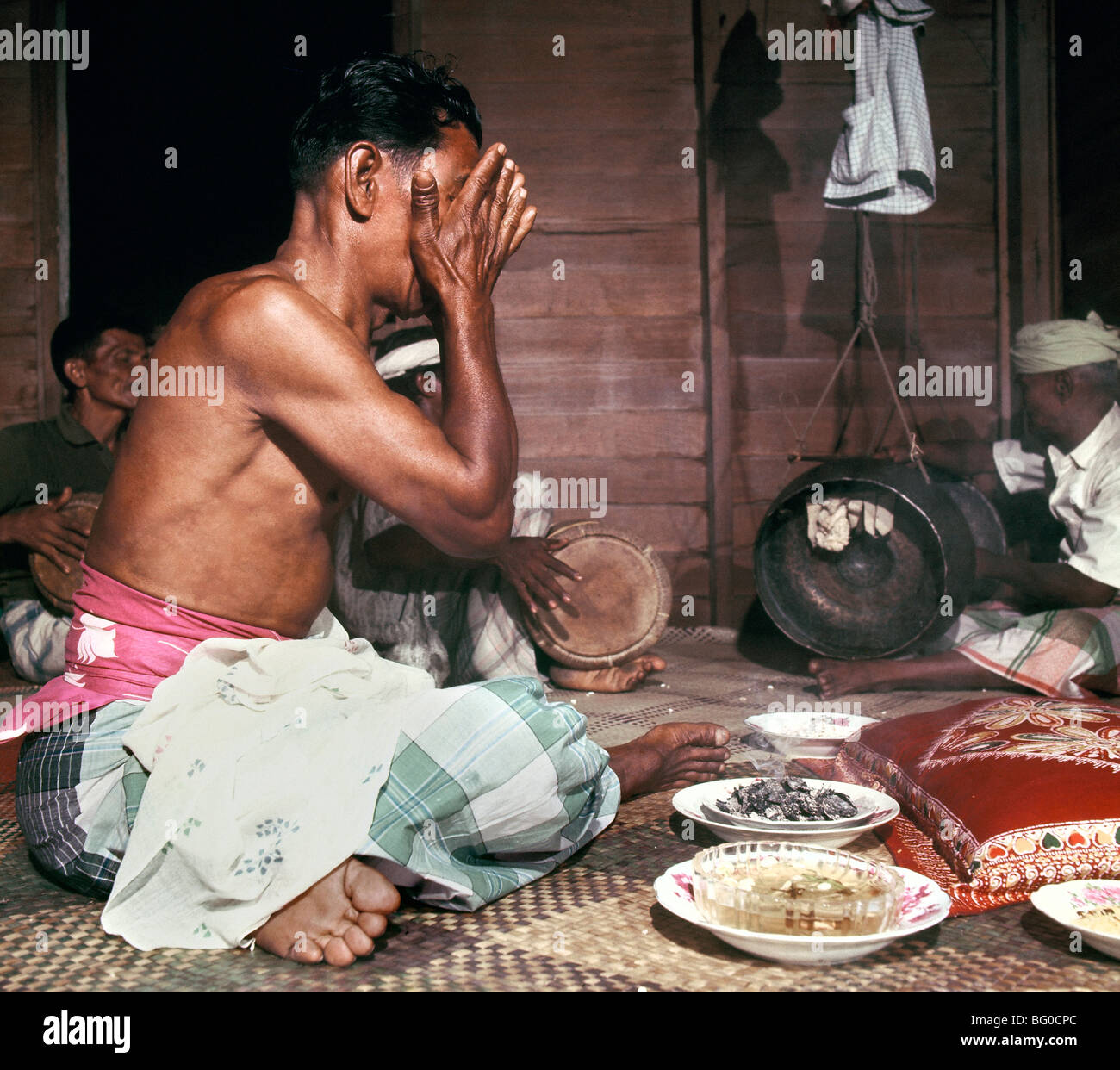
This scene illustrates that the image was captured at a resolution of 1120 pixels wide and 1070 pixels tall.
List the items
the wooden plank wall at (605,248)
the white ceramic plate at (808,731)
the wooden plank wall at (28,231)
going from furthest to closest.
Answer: the wooden plank wall at (605,248)
the wooden plank wall at (28,231)
the white ceramic plate at (808,731)

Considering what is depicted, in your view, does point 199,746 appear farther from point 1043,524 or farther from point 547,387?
point 1043,524

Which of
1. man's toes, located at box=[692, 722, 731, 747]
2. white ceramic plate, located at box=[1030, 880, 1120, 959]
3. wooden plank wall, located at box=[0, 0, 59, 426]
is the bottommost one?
white ceramic plate, located at box=[1030, 880, 1120, 959]

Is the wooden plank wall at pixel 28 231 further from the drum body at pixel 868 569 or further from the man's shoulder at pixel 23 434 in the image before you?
the drum body at pixel 868 569

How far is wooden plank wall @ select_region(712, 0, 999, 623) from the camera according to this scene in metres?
5.42

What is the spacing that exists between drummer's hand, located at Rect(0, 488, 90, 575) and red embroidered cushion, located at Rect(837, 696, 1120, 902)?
10.1 ft

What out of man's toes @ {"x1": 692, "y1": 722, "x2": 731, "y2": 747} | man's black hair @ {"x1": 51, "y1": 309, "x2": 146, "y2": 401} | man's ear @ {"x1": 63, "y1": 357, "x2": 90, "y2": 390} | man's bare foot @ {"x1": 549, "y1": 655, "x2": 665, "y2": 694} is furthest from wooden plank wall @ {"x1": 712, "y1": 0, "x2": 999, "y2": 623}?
man's ear @ {"x1": 63, "y1": 357, "x2": 90, "y2": 390}

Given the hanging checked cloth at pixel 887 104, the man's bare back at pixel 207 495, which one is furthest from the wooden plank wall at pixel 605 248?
the man's bare back at pixel 207 495

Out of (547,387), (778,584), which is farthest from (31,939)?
(547,387)

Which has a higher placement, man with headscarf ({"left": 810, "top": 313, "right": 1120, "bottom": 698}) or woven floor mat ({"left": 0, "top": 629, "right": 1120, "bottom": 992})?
man with headscarf ({"left": 810, "top": 313, "right": 1120, "bottom": 698})

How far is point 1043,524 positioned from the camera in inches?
203

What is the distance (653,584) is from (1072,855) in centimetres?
236

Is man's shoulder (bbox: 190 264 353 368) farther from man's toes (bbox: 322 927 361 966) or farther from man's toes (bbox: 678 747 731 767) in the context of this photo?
man's toes (bbox: 678 747 731 767)

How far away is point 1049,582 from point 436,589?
95.3 inches

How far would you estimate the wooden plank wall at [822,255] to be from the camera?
17.8 feet
